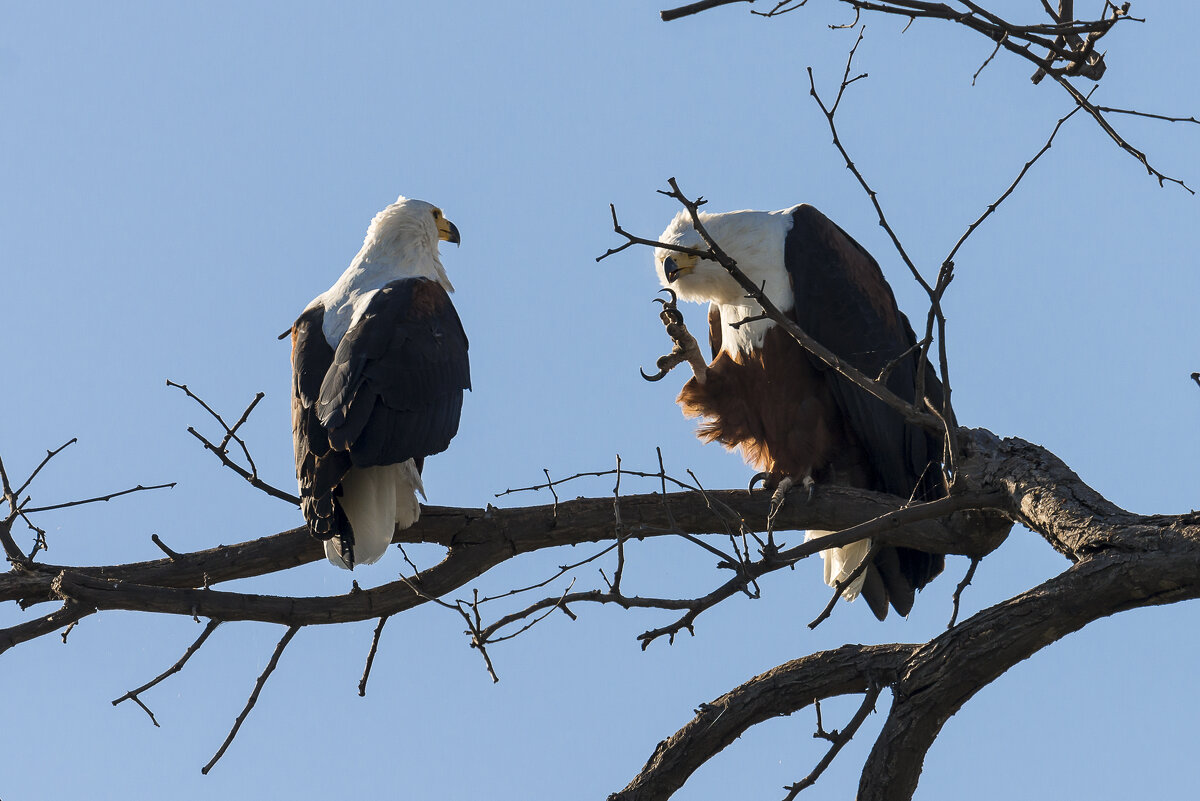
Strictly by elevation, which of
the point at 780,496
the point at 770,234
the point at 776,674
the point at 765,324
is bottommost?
the point at 776,674

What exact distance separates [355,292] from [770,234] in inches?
68.5

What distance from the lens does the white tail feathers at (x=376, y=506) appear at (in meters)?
4.23

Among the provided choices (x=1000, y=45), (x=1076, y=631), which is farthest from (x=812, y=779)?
(x=1000, y=45)

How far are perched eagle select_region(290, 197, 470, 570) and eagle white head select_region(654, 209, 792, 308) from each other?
0.97 meters

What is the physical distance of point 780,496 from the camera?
4582mm

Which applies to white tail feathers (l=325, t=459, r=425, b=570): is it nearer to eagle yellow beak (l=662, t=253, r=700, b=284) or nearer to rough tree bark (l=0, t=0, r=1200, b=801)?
rough tree bark (l=0, t=0, r=1200, b=801)

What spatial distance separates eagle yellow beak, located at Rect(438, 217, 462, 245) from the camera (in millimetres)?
6152

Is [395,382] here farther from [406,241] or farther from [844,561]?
[844,561]

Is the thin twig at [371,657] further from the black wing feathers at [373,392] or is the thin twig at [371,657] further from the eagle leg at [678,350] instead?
the eagle leg at [678,350]

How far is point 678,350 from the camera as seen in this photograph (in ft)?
17.5

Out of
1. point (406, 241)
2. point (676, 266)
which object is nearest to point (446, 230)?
point (406, 241)

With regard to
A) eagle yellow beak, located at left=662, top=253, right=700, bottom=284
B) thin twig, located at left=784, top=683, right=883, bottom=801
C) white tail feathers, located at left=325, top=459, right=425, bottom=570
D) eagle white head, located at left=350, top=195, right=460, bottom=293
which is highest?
eagle white head, located at left=350, top=195, right=460, bottom=293

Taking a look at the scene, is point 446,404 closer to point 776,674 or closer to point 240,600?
point 240,600

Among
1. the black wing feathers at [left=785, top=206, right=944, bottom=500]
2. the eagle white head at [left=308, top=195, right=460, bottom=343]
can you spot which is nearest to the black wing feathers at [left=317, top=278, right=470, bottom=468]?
the eagle white head at [left=308, top=195, right=460, bottom=343]
